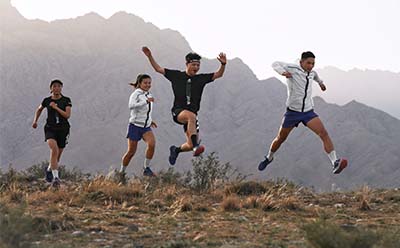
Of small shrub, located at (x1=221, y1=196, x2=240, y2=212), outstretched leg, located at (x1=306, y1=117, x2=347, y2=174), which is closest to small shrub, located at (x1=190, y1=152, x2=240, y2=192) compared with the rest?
outstretched leg, located at (x1=306, y1=117, x2=347, y2=174)

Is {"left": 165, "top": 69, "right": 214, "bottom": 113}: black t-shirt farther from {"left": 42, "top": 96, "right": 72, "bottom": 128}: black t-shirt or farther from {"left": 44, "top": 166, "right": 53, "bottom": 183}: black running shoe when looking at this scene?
{"left": 44, "top": 166, "right": 53, "bottom": 183}: black running shoe

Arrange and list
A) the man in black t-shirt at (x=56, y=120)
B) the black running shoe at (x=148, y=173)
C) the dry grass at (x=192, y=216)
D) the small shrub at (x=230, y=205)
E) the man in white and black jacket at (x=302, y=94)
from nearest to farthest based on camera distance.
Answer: the dry grass at (x=192, y=216) → the small shrub at (x=230, y=205) → the man in white and black jacket at (x=302, y=94) → the man in black t-shirt at (x=56, y=120) → the black running shoe at (x=148, y=173)

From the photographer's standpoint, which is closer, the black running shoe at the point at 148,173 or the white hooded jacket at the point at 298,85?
the white hooded jacket at the point at 298,85

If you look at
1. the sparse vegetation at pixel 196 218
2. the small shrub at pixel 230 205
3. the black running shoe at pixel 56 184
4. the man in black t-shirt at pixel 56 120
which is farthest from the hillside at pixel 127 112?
the small shrub at pixel 230 205

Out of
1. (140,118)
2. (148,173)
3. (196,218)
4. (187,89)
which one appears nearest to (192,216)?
(196,218)

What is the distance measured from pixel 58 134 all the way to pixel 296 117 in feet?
13.7

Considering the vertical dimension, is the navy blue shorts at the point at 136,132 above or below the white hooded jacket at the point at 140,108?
below

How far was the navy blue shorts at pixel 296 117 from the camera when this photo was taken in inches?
357

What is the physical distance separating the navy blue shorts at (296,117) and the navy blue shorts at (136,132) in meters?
2.62

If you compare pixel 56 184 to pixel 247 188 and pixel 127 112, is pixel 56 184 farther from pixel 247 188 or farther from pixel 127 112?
pixel 127 112

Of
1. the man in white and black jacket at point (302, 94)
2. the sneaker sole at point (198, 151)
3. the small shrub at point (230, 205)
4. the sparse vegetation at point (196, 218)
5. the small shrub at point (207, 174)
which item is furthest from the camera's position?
the small shrub at point (207, 174)

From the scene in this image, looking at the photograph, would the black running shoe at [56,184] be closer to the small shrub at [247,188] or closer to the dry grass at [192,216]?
the dry grass at [192,216]

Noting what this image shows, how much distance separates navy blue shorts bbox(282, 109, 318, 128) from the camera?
9.08m

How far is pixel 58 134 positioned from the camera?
31.4 ft
